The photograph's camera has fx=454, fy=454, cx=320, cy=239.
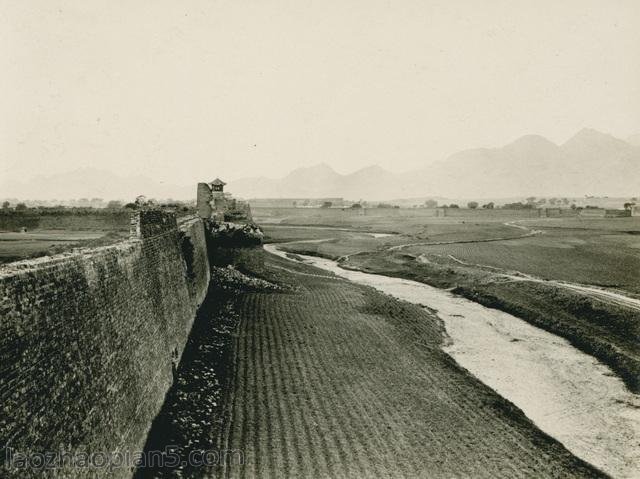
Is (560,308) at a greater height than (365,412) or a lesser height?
greater

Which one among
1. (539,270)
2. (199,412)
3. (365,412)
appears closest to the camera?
(199,412)

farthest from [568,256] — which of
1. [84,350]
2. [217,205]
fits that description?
[84,350]

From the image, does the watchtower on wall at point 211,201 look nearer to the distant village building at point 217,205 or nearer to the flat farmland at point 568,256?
the distant village building at point 217,205

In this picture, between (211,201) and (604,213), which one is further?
(604,213)

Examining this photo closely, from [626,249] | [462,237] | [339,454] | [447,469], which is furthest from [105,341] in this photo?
[462,237]

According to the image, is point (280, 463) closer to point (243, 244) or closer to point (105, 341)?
point (105, 341)

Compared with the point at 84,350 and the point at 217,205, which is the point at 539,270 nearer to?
the point at 217,205

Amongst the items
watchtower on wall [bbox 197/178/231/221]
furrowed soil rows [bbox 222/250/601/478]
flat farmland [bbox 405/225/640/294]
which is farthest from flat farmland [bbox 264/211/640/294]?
furrowed soil rows [bbox 222/250/601/478]
